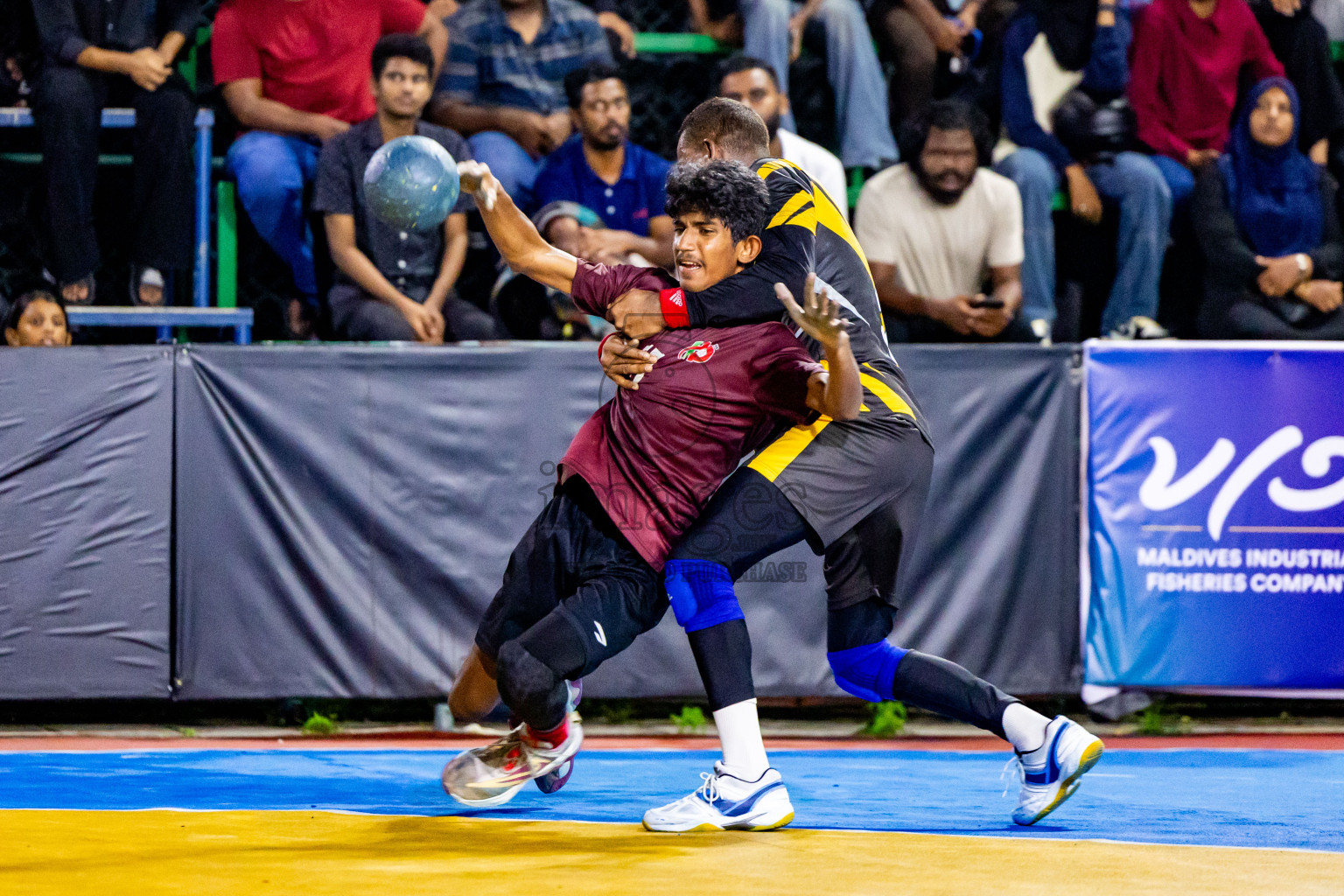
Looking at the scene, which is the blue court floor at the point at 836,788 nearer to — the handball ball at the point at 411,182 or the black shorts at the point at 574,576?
the black shorts at the point at 574,576

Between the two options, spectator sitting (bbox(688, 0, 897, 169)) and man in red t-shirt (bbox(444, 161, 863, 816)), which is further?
spectator sitting (bbox(688, 0, 897, 169))

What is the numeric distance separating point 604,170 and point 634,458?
409 cm

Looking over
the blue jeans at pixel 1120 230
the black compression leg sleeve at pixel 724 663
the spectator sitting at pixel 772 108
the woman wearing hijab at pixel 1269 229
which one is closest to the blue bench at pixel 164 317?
the spectator sitting at pixel 772 108

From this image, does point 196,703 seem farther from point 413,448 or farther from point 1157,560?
point 1157,560

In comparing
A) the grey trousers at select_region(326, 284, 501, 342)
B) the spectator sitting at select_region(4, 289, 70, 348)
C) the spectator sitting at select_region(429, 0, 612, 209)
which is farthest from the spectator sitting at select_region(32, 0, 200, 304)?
the spectator sitting at select_region(429, 0, 612, 209)

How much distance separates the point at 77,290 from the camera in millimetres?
7477

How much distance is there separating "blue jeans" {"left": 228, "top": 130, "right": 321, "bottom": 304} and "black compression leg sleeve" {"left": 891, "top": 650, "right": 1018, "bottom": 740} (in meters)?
4.72

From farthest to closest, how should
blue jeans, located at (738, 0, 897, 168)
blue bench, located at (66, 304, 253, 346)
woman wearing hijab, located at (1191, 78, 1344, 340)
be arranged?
blue jeans, located at (738, 0, 897, 168)
woman wearing hijab, located at (1191, 78, 1344, 340)
blue bench, located at (66, 304, 253, 346)

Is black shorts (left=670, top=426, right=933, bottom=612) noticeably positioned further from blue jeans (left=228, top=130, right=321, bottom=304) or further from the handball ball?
blue jeans (left=228, top=130, right=321, bottom=304)

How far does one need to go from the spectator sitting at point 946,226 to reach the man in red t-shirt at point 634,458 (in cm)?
383

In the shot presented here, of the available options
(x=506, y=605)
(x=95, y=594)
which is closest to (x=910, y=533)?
(x=506, y=605)

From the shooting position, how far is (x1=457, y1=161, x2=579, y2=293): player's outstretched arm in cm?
395

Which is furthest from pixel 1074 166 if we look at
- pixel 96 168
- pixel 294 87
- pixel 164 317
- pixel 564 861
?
pixel 564 861

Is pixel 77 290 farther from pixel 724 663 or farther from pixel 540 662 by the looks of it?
pixel 724 663
